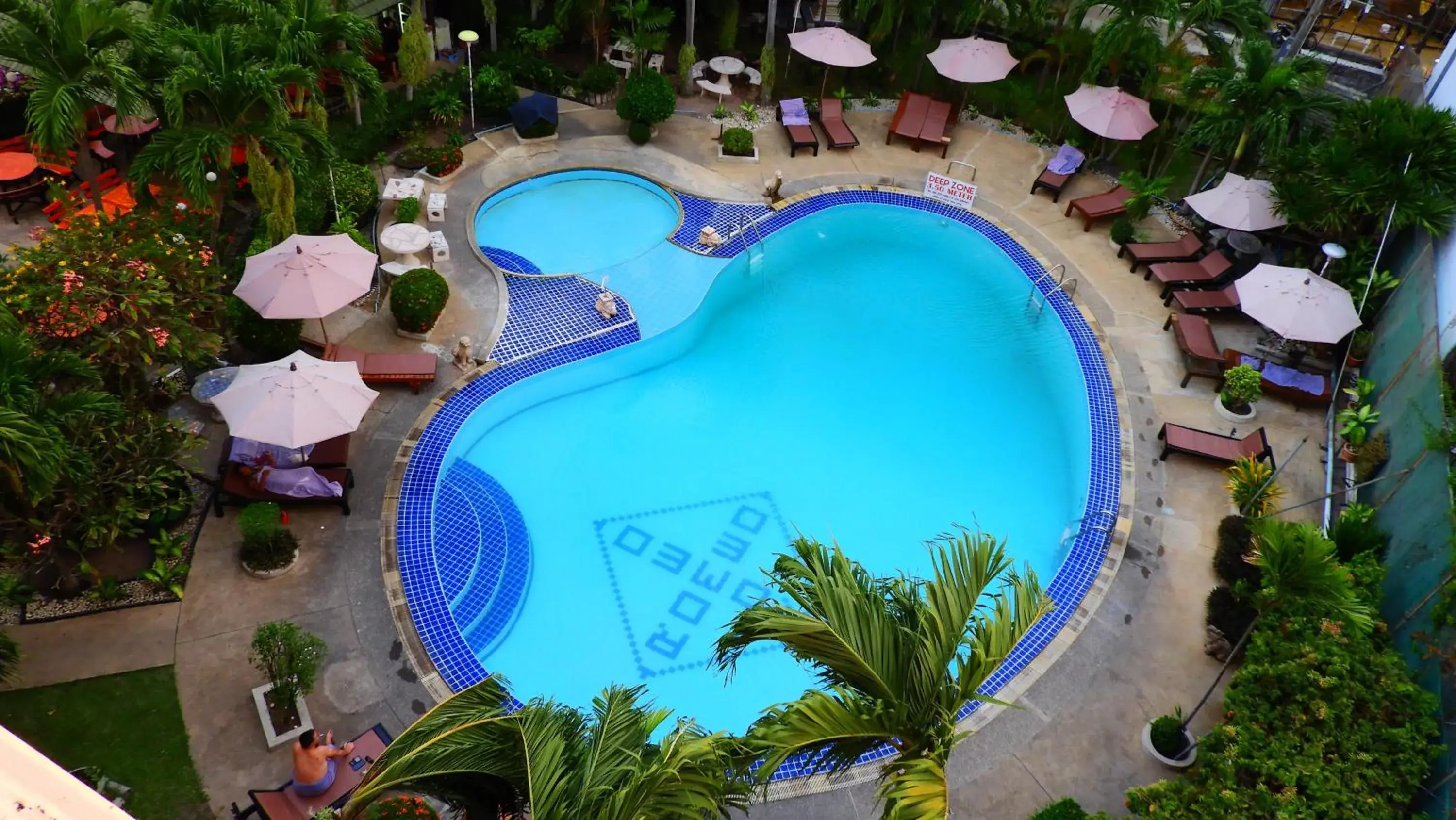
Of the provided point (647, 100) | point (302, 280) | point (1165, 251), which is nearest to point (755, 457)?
point (302, 280)

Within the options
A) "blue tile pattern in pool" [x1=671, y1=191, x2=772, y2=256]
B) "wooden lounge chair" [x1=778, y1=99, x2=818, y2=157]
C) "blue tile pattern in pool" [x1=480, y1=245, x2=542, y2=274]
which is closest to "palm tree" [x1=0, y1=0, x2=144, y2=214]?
"blue tile pattern in pool" [x1=480, y1=245, x2=542, y2=274]

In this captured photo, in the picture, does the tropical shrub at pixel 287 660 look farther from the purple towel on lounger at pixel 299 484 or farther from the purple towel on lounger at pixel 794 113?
the purple towel on lounger at pixel 794 113

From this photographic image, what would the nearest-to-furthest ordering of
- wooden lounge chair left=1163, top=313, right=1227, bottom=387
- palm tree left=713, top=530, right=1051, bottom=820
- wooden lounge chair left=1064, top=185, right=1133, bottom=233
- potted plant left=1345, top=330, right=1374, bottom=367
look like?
palm tree left=713, top=530, right=1051, bottom=820, potted plant left=1345, top=330, right=1374, bottom=367, wooden lounge chair left=1163, top=313, right=1227, bottom=387, wooden lounge chair left=1064, top=185, right=1133, bottom=233

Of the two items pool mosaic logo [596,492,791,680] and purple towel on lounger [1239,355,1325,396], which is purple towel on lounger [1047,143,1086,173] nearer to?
purple towel on lounger [1239,355,1325,396]

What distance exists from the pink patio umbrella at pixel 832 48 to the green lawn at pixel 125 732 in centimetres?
1836

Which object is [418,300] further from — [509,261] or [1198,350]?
[1198,350]

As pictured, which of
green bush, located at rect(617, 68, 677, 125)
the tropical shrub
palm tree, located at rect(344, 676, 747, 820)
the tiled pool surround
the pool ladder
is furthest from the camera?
green bush, located at rect(617, 68, 677, 125)

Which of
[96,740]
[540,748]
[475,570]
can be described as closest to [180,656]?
[96,740]

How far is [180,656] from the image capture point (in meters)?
11.9

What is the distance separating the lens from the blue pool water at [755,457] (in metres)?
13.4

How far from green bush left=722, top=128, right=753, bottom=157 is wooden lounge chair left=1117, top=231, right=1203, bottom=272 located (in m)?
8.56

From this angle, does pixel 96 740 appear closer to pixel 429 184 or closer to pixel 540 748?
pixel 540 748

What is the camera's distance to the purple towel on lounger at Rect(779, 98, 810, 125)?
22.6 meters

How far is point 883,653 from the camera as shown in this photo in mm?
8008
